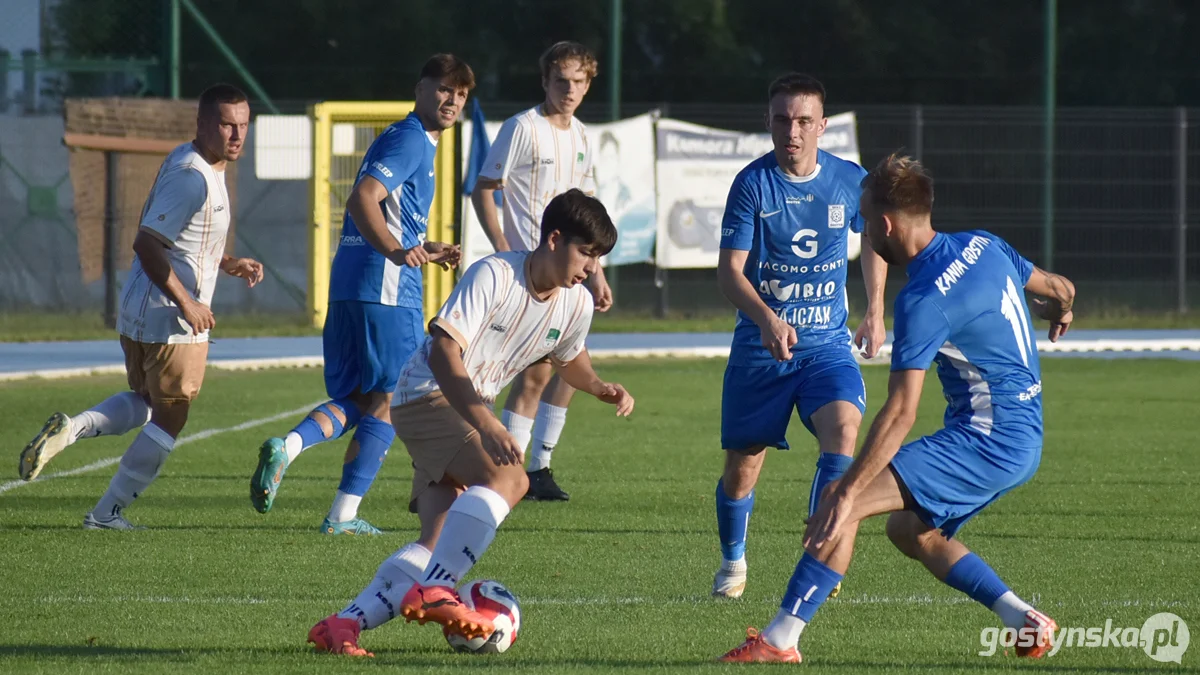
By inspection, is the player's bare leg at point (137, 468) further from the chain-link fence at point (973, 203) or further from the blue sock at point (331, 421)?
the chain-link fence at point (973, 203)

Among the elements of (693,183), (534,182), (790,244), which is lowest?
(790,244)

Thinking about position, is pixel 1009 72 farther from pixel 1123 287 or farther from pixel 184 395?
pixel 184 395

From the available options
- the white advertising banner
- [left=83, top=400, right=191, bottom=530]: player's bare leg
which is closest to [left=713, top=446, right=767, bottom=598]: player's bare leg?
[left=83, top=400, right=191, bottom=530]: player's bare leg

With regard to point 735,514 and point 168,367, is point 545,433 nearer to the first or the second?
point 168,367

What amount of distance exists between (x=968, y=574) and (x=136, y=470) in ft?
12.8

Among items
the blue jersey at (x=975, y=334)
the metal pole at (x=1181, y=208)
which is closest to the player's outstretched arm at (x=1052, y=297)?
the blue jersey at (x=975, y=334)

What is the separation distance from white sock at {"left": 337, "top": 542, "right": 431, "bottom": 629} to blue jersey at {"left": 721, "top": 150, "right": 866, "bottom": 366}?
174cm

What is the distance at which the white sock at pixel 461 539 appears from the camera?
498cm

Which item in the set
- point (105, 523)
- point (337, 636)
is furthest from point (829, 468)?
point (105, 523)

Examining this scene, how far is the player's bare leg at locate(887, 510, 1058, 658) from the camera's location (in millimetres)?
5039

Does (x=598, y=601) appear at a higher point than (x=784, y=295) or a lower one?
lower

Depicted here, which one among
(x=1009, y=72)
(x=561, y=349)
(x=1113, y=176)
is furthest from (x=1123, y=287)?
(x=561, y=349)

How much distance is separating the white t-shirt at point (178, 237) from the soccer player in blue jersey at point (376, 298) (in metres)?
0.59

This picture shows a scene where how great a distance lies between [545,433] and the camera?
8.85m
